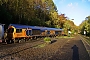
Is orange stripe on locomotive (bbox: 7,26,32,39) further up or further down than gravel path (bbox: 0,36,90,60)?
further up

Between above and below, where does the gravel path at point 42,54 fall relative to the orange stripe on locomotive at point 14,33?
below

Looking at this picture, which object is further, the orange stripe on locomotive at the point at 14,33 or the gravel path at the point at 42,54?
the orange stripe on locomotive at the point at 14,33

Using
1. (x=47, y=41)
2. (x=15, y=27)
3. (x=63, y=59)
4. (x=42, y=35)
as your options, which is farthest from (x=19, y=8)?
(x=63, y=59)

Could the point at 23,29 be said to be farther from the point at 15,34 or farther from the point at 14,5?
the point at 14,5

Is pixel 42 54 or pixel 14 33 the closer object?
pixel 42 54

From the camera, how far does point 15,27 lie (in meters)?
35.0

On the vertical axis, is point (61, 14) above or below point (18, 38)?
above

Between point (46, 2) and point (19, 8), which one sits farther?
point (46, 2)

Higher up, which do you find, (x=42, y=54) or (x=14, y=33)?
(x=14, y=33)

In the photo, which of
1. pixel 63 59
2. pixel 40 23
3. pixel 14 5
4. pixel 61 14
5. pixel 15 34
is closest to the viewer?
pixel 63 59

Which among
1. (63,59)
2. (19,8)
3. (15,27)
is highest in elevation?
(19,8)

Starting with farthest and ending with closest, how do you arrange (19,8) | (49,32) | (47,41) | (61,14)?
(61,14) → (49,32) → (19,8) → (47,41)

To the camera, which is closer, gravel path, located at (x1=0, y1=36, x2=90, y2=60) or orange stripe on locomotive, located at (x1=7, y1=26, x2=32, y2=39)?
gravel path, located at (x1=0, y1=36, x2=90, y2=60)

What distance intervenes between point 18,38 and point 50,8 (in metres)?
57.0
